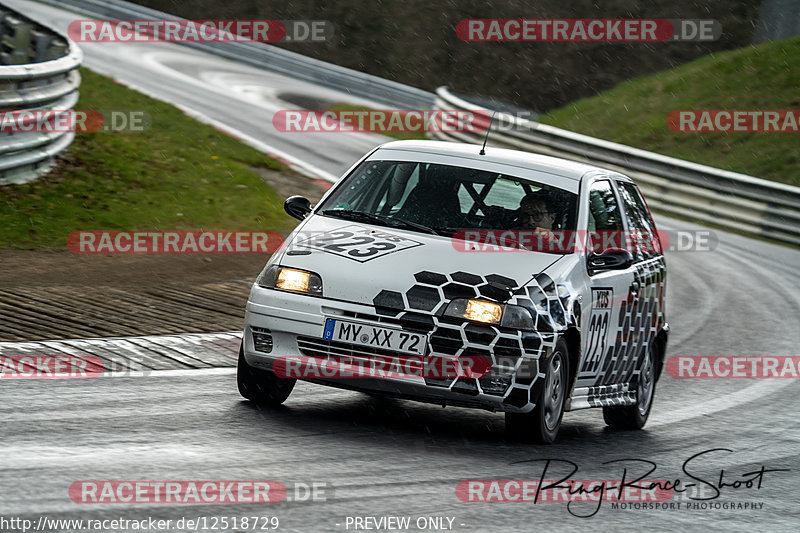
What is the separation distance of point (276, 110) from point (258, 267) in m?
14.2

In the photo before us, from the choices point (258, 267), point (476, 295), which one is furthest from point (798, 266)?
point (476, 295)

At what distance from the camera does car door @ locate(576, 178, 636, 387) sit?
25.7 ft

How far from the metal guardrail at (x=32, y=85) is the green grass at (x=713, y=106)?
1517 cm

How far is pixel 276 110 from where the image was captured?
27344mm

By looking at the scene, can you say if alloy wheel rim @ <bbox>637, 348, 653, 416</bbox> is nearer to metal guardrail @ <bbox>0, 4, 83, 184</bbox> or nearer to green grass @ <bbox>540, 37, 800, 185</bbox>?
metal guardrail @ <bbox>0, 4, 83, 184</bbox>

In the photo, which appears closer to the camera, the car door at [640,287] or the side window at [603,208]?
the side window at [603,208]

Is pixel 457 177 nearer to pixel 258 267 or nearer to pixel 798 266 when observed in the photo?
pixel 258 267

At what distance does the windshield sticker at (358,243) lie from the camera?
727cm

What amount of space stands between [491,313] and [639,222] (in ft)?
8.51

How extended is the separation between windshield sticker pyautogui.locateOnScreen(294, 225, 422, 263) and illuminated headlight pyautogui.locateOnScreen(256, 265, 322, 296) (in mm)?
219

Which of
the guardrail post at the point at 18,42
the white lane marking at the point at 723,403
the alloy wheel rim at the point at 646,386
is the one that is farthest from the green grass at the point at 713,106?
the alloy wheel rim at the point at 646,386

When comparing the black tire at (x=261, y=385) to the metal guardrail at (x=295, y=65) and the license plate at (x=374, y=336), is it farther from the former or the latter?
the metal guardrail at (x=295, y=65)

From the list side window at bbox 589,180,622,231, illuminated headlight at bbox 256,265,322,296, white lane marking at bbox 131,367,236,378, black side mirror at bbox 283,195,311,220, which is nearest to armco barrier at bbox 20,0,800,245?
side window at bbox 589,180,622,231

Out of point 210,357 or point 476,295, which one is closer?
point 476,295
